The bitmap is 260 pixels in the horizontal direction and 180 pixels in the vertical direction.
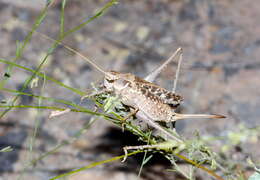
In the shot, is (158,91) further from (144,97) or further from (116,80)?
(116,80)

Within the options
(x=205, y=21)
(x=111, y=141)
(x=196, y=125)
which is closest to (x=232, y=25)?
(x=205, y=21)

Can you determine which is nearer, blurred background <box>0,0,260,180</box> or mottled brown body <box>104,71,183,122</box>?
mottled brown body <box>104,71,183,122</box>

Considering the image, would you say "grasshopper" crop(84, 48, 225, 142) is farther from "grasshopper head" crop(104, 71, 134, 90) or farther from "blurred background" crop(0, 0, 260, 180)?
"blurred background" crop(0, 0, 260, 180)

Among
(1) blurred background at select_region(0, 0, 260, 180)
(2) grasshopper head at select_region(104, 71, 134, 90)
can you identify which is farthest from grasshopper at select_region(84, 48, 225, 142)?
(1) blurred background at select_region(0, 0, 260, 180)

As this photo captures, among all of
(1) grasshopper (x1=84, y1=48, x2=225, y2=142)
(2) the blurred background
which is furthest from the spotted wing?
(2) the blurred background

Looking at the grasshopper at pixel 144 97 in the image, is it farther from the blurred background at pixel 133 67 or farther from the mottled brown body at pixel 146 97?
the blurred background at pixel 133 67

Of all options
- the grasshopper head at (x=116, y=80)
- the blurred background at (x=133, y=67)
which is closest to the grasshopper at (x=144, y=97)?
the grasshopper head at (x=116, y=80)

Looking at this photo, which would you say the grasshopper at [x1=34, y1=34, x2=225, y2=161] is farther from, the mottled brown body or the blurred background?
the blurred background

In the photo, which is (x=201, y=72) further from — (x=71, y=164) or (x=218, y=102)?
(x=71, y=164)
